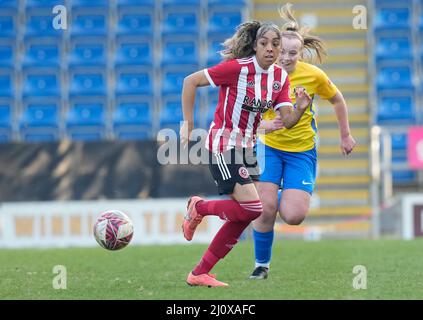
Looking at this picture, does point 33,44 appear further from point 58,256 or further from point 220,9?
point 58,256

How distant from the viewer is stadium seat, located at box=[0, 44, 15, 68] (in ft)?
55.1

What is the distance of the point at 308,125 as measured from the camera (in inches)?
273

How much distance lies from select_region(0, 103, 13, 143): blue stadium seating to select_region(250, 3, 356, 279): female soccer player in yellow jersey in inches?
398

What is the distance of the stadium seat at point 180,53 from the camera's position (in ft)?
54.3

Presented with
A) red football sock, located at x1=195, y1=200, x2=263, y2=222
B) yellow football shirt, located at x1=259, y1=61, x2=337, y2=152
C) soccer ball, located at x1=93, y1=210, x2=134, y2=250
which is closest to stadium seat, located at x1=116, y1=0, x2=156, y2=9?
yellow football shirt, located at x1=259, y1=61, x2=337, y2=152

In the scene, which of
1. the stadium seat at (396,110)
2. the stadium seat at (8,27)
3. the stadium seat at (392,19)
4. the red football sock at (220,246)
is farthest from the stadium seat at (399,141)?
the red football sock at (220,246)

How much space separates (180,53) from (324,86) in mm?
10065

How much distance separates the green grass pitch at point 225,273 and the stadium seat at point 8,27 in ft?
25.7

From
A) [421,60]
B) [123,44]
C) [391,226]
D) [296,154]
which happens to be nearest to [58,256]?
[296,154]

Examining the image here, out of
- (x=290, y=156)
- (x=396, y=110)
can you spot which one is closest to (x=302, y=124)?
(x=290, y=156)

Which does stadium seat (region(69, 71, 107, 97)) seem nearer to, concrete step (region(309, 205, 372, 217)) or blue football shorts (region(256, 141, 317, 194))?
concrete step (region(309, 205, 372, 217))

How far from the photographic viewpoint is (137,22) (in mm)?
17141

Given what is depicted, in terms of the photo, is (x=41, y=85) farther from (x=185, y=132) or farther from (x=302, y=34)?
(x=185, y=132)
